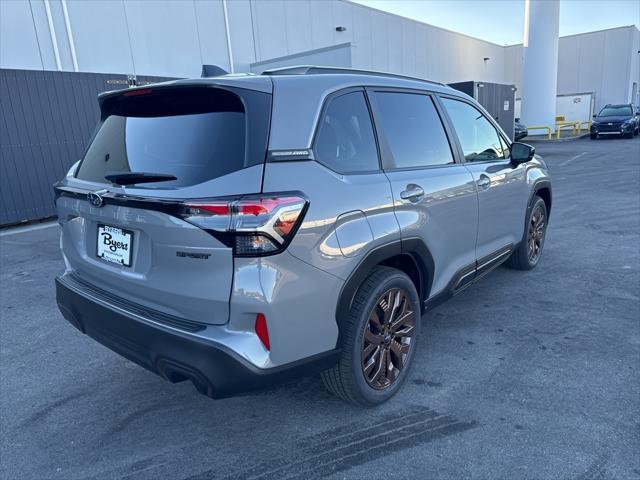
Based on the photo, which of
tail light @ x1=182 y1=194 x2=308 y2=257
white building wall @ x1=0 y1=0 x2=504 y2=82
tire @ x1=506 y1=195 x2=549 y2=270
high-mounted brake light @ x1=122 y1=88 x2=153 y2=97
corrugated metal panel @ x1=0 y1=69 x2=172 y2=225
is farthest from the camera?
white building wall @ x1=0 y1=0 x2=504 y2=82

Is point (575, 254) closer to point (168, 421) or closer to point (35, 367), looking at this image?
point (168, 421)

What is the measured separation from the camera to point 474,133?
3.83m

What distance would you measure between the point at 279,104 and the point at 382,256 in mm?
963

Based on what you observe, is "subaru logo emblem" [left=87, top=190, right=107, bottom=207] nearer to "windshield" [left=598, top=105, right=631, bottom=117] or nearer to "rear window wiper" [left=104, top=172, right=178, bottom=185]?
"rear window wiper" [left=104, top=172, right=178, bottom=185]

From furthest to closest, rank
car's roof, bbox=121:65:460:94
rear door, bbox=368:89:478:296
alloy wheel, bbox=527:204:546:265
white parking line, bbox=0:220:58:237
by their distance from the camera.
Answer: white parking line, bbox=0:220:58:237 < alloy wheel, bbox=527:204:546:265 < rear door, bbox=368:89:478:296 < car's roof, bbox=121:65:460:94

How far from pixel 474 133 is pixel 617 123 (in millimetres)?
23247

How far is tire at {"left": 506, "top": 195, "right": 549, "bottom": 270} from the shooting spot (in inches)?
185

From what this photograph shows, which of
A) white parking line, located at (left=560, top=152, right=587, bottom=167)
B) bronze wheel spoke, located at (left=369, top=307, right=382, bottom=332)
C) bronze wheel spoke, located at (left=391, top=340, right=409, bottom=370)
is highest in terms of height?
bronze wheel spoke, located at (left=369, top=307, right=382, bottom=332)

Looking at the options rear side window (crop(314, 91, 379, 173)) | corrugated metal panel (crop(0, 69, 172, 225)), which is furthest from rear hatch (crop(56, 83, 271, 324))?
corrugated metal panel (crop(0, 69, 172, 225))

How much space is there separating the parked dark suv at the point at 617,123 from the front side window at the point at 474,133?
2270cm

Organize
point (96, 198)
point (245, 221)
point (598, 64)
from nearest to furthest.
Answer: point (245, 221), point (96, 198), point (598, 64)

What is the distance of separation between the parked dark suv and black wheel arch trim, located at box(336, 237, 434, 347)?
2437 centimetres

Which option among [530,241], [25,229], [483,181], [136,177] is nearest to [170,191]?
[136,177]

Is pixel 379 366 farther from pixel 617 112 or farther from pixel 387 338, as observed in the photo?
pixel 617 112
